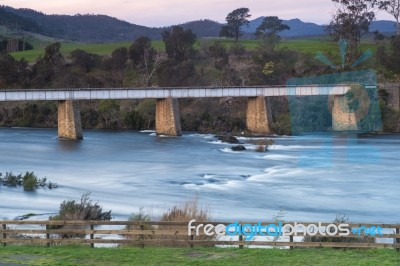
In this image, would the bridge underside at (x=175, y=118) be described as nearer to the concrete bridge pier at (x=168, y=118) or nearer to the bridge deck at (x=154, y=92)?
the concrete bridge pier at (x=168, y=118)

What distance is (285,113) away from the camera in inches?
3647

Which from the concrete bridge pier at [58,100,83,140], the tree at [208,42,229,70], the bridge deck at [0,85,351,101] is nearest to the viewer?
the concrete bridge pier at [58,100,83,140]

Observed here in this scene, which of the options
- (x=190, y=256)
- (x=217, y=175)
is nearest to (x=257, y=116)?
(x=217, y=175)

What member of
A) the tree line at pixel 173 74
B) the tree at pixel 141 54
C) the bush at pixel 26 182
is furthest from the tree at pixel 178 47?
the bush at pixel 26 182

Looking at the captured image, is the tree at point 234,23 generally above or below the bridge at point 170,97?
above

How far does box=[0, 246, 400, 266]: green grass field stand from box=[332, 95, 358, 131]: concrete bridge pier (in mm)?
59903

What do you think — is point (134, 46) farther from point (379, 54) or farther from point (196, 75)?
point (379, 54)

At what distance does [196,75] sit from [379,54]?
2590 centimetres

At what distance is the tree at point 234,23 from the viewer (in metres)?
156

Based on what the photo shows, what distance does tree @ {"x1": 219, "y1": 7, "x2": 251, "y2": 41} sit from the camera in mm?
155875

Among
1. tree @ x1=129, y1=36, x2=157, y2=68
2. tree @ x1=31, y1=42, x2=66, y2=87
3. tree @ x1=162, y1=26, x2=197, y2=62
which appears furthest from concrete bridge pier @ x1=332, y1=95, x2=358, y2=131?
tree @ x1=31, y1=42, x2=66, y2=87

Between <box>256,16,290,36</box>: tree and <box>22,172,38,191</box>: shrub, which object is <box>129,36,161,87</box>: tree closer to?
<box>256,16,290,36</box>: tree

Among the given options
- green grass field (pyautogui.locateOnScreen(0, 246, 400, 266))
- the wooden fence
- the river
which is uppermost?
the wooden fence

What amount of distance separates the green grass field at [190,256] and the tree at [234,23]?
13287 cm
